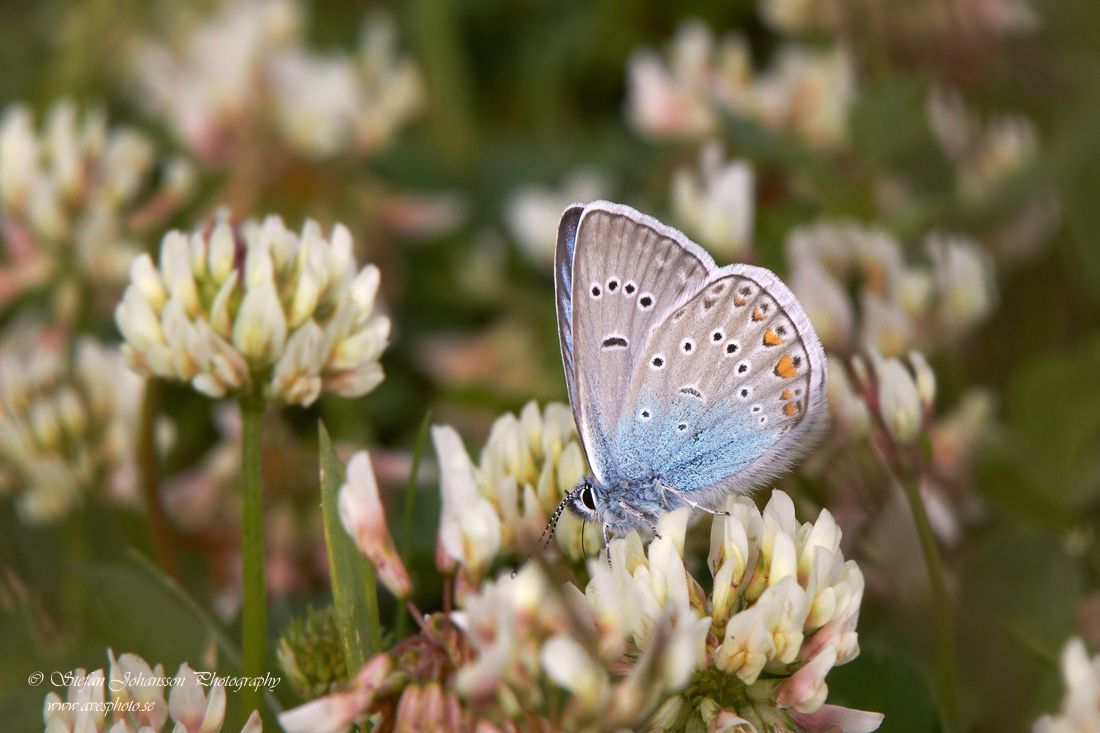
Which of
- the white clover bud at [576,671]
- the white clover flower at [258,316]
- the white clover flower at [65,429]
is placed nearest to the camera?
the white clover bud at [576,671]

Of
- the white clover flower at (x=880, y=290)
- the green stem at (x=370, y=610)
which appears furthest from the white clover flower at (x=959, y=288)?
the green stem at (x=370, y=610)

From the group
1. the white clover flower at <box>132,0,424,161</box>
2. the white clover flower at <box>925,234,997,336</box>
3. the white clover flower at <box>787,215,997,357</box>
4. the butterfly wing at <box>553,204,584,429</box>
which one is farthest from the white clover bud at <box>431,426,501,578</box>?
the white clover flower at <box>132,0,424,161</box>

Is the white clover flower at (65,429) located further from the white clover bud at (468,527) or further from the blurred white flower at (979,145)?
the blurred white flower at (979,145)

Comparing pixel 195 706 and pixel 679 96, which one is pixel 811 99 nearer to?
pixel 679 96

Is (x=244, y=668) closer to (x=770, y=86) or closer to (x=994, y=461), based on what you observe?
(x=994, y=461)

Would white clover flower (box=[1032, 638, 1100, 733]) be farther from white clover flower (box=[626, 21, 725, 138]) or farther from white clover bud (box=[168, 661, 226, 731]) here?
white clover flower (box=[626, 21, 725, 138])

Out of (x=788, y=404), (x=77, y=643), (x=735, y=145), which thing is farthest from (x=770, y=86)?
(x=77, y=643)

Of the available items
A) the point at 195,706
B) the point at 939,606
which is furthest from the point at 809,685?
the point at 195,706
